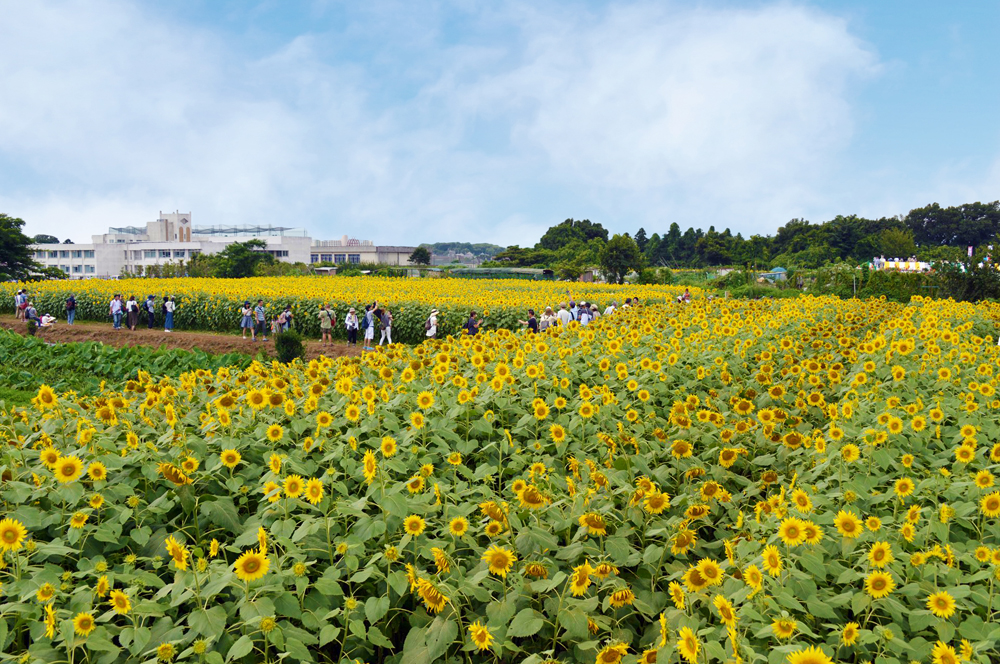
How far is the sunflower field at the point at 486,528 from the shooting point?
7.14 ft

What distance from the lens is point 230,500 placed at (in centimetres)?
294

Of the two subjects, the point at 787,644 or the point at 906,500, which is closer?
the point at 787,644

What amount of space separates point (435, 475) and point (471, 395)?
0.63 metres

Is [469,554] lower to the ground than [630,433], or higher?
lower

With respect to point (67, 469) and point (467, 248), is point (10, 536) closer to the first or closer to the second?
point (67, 469)

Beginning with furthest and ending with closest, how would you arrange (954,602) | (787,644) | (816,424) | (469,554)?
(816,424), (469,554), (954,602), (787,644)

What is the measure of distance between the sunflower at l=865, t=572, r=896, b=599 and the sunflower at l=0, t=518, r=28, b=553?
2.87m

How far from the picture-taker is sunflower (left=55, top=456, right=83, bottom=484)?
2629 millimetres

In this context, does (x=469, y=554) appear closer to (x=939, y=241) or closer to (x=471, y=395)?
(x=471, y=395)

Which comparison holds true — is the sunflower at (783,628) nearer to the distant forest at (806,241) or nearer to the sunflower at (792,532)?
the sunflower at (792,532)

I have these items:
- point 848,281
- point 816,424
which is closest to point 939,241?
point 848,281

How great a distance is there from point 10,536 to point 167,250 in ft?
312

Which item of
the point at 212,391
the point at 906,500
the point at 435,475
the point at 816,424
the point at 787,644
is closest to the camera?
the point at 787,644

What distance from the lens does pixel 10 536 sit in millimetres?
2281
